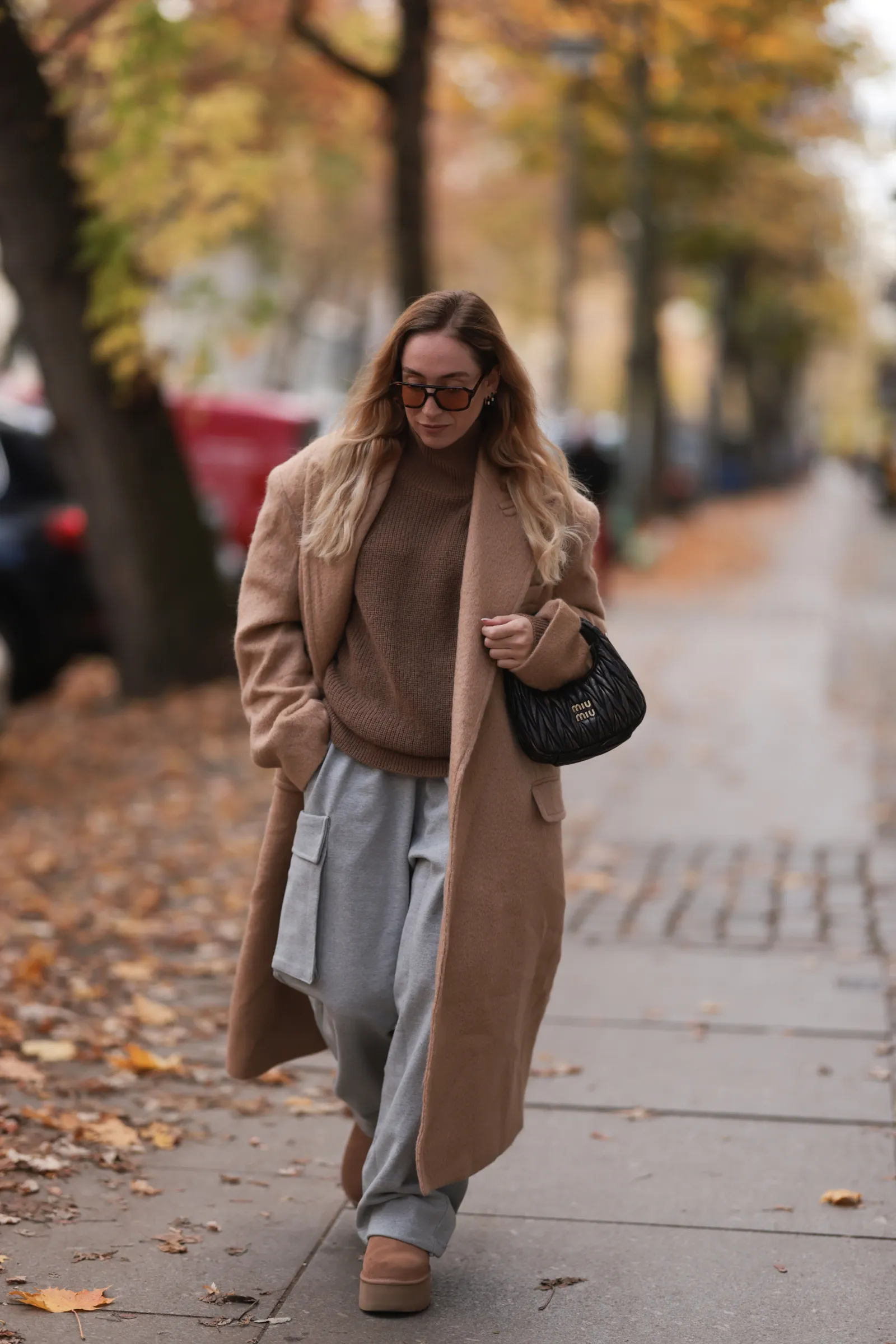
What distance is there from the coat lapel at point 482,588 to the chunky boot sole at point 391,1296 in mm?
985

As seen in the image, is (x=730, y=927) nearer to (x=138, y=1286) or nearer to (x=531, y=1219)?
(x=531, y=1219)

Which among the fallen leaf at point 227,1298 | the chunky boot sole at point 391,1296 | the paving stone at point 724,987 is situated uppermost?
the chunky boot sole at point 391,1296

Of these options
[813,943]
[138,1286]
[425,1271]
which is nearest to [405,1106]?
[425,1271]

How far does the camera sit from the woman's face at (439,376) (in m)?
3.64

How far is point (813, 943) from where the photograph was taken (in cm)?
669

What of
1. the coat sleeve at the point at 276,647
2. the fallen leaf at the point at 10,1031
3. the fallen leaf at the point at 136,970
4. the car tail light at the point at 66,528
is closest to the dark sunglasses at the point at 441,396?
the coat sleeve at the point at 276,647

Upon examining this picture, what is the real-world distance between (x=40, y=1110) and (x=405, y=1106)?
4.93 ft

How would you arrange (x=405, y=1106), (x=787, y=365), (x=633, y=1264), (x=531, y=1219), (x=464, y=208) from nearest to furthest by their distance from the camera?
(x=405, y=1106)
(x=633, y=1264)
(x=531, y=1219)
(x=464, y=208)
(x=787, y=365)

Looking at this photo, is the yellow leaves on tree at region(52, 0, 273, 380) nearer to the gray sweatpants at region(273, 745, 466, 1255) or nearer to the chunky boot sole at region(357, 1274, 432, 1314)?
the gray sweatpants at region(273, 745, 466, 1255)

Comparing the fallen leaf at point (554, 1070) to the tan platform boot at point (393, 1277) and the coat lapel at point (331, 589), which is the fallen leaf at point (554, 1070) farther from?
the coat lapel at point (331, 589)

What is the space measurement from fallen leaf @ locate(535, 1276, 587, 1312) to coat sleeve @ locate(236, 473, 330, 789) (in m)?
1.16

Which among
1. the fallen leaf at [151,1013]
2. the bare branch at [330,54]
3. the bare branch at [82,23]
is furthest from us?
the bare branch at [330,54]

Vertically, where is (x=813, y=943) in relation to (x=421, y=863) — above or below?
below

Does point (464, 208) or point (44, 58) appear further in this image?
point (464, 208)
